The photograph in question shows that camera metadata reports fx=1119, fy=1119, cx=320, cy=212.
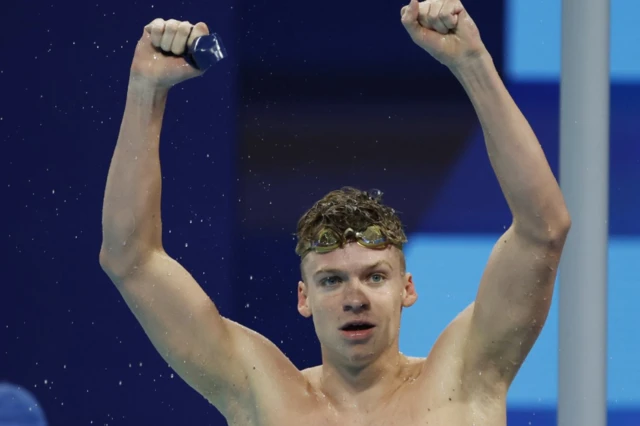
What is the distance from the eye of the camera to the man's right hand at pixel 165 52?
1.97 meters

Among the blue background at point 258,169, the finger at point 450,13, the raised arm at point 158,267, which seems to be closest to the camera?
the finger at point 450,13

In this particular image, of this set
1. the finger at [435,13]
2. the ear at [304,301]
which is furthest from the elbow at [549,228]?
the ear at [304,301]

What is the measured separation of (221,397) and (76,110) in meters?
1.53

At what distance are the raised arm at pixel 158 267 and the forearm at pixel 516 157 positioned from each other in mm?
496

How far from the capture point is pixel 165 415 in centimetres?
347

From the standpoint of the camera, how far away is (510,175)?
1.90 metres

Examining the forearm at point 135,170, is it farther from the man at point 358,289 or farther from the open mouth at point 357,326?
the open mouth at point 357,326

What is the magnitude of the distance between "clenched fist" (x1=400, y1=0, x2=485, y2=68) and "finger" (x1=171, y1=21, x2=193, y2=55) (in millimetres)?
378

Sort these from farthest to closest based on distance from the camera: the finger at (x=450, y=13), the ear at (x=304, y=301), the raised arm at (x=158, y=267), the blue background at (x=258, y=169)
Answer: the blue background at (x=258, y=169)
the ear at (x=304, y=301)
the raised arm at (x=158, y=267)
the finger at (x=450, y=13)

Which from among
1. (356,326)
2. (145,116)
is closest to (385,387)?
(356,326)

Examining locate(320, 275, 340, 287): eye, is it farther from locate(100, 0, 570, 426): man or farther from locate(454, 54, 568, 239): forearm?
locate(454, 54, 568, 239): forearm

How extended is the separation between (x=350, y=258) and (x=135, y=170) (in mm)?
443

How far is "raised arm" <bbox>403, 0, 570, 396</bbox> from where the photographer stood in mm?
1896

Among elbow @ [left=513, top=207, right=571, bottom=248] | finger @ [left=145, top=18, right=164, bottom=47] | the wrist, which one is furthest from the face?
finger @ [left=145, top=18, right=164, bottom=47]
